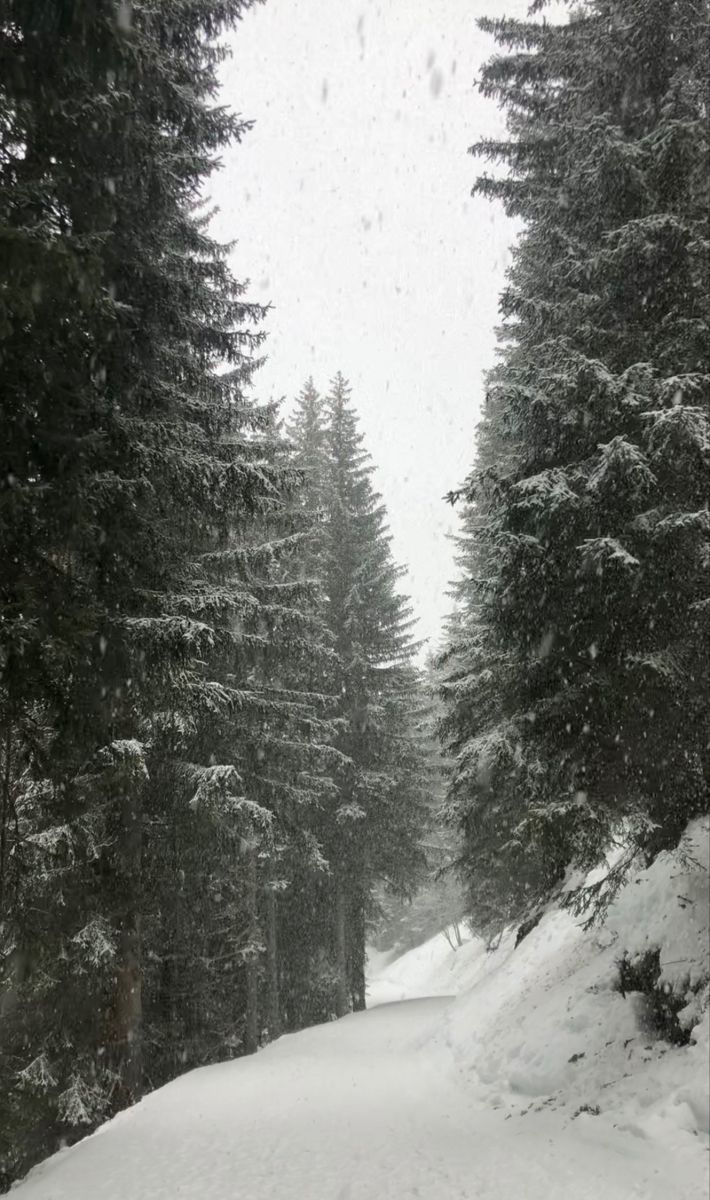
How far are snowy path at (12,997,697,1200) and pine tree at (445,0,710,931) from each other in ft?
8.99

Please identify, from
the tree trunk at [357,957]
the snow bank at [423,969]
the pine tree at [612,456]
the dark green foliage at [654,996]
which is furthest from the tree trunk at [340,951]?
the dark green foliage at [654,996]

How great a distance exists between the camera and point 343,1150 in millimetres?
8266

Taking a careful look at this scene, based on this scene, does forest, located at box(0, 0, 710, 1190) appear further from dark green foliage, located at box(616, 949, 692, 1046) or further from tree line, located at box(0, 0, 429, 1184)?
dark green foliage, located at box(616, 949, 692, 1046)

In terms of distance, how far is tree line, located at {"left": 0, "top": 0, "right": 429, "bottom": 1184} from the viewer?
6906mm

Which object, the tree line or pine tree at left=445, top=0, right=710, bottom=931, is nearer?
the tree line

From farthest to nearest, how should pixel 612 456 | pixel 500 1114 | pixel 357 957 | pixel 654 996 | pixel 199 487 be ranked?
pixel 357 957, pixel 199 487, pixel 500 1114, pixel 654 996, pixel 612 456

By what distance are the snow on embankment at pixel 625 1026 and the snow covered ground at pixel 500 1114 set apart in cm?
2

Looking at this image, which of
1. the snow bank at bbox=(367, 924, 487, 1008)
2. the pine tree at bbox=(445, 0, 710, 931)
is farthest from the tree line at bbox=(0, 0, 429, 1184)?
the snow bank at bbox=(367, 924, 487, 1008)

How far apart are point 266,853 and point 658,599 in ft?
42.9

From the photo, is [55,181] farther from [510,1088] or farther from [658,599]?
[510,1088]

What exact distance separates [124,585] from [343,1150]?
6753 millimetres

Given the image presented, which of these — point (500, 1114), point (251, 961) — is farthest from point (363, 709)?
point (500, 1114)

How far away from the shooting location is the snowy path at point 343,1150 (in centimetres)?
645

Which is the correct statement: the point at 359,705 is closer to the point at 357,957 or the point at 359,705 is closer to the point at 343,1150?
the point at 357,957
